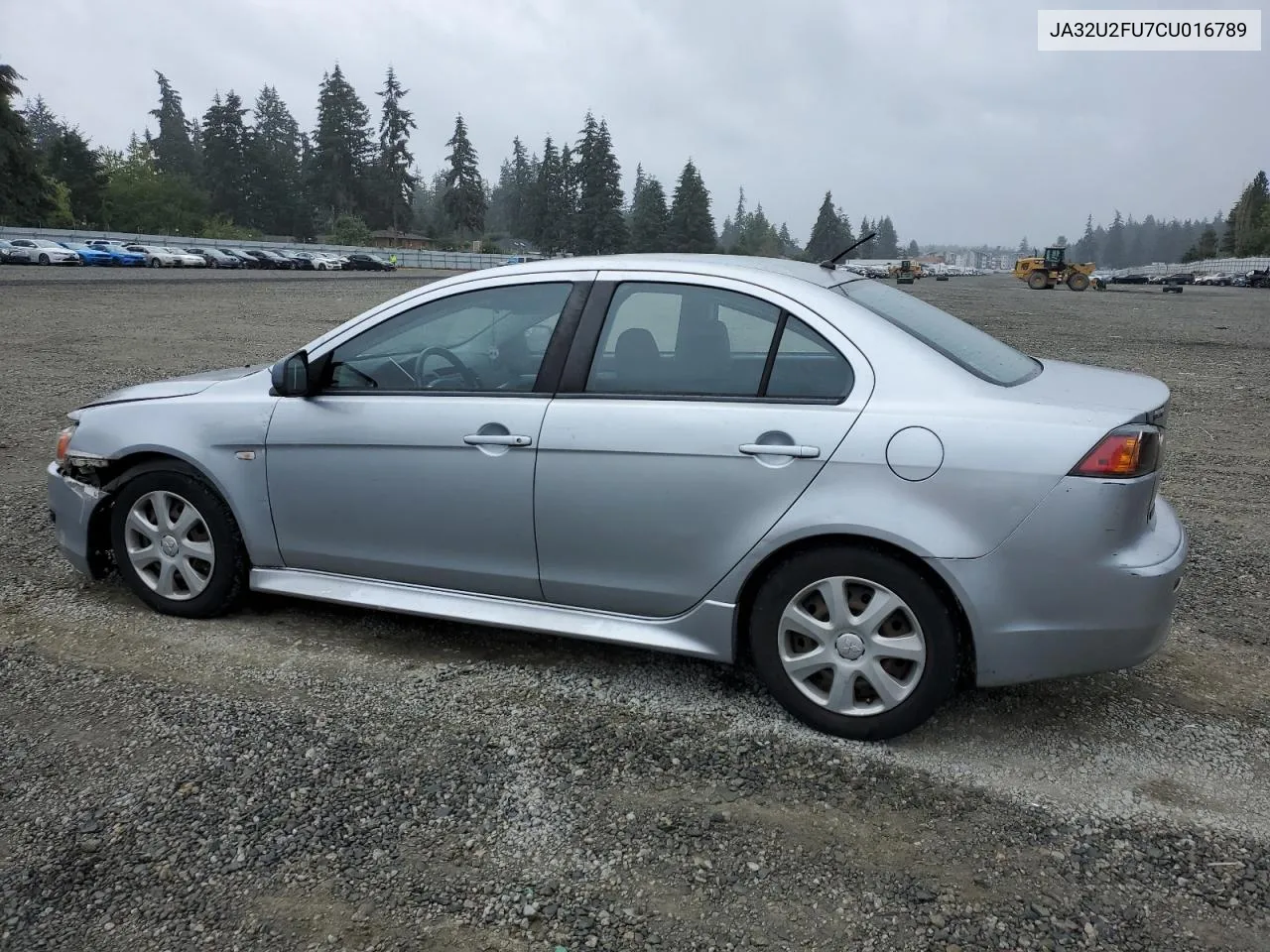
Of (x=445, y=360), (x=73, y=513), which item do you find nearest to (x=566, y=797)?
(x=445, y=360)

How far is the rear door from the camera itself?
10.3 feet

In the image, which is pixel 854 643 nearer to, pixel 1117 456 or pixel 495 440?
pixel 1117 456

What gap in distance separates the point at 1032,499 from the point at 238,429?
120 inches

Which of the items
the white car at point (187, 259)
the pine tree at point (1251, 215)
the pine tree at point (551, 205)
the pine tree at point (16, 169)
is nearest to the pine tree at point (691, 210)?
the pine tree at point (551, 205)

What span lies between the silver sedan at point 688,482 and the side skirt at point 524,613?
1 cm

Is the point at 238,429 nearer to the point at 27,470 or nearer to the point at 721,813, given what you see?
the point at 721,813

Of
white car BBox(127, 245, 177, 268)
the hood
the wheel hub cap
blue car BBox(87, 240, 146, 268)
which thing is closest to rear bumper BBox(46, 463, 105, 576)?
the hood

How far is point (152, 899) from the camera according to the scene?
244 centimetres

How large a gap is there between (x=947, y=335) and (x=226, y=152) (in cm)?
10436

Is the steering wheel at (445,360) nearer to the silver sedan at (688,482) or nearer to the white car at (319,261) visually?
the silver sedan at (688,482)

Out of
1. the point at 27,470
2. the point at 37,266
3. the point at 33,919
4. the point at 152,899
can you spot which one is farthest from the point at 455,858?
the point at 37,266

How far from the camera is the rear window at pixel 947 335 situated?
3.29 metres

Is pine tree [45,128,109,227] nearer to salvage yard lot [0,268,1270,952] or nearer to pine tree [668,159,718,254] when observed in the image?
pine tree [668,159,718,254]

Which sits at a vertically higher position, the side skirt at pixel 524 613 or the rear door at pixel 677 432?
the rear door at pixel 677 432
